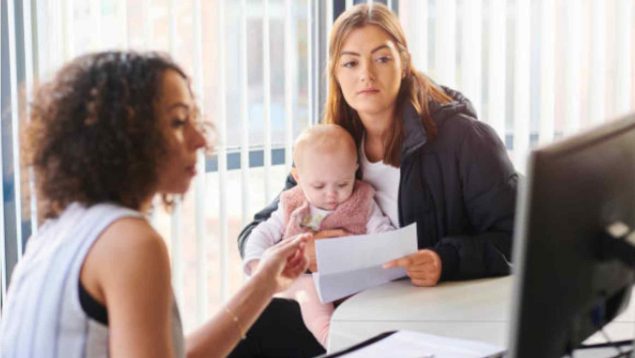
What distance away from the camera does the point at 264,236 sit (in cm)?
269

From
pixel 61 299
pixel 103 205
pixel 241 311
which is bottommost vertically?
pixel 241 311

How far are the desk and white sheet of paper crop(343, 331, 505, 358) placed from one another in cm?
8

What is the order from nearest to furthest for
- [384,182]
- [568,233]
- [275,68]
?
[568,233], [384,182], [275,68]

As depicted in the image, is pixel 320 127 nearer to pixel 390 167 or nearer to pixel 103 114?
pixel 390 167

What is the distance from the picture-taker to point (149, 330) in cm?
143

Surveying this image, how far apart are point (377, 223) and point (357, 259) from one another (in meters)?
0.41

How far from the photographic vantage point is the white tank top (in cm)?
145

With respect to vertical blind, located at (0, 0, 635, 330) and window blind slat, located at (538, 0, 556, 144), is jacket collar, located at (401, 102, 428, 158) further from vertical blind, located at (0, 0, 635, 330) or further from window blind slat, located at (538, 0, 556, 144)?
window blind slat, located at (538, 0, 556, 144)

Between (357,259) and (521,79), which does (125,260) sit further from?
(521,79)

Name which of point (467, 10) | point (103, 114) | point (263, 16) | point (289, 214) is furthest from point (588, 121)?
point (103, 114)

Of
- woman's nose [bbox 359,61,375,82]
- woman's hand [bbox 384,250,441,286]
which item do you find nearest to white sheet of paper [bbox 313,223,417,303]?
woman's hand [bbox 384,250,441,286]

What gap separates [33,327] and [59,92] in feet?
1.08

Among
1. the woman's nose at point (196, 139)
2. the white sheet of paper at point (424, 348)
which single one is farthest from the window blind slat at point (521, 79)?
the woman's nose at point (196, 139)

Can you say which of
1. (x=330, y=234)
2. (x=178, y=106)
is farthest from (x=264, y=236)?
(x=178, y=106)
